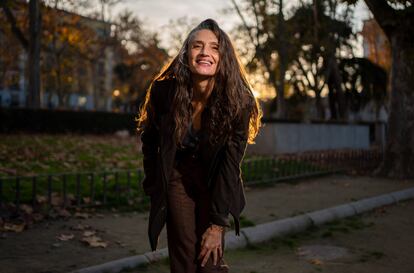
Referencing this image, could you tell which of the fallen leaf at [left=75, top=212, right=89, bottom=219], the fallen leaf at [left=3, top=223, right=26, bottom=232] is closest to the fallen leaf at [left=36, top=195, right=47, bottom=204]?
the fallen leaf at [left=75, top=212, right=89, bottom=219]

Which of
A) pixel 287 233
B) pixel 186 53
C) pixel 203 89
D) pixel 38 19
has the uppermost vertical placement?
pixel 38 19

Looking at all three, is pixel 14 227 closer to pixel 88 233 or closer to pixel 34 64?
pixel 88 233

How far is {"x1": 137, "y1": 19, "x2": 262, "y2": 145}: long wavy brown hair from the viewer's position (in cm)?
268

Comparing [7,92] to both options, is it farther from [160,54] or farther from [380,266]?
[380,266]

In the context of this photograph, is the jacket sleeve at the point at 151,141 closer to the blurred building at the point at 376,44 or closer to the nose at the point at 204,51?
the nose at the point at 204,51

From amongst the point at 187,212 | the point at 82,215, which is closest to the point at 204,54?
the point at 187,212

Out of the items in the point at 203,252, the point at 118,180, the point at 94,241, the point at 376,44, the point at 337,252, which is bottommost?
the point at 337,252

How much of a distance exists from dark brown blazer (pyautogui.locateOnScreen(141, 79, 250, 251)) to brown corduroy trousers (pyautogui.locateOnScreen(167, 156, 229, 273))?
0.06 meters

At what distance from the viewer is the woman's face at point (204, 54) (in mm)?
2750

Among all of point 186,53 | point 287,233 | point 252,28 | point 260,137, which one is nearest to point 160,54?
point 252,28

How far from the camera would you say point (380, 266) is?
492cm

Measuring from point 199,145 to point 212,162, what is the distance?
4.9 inches

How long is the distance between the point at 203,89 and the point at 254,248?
10.7 ft

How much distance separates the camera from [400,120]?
41.8 feet
